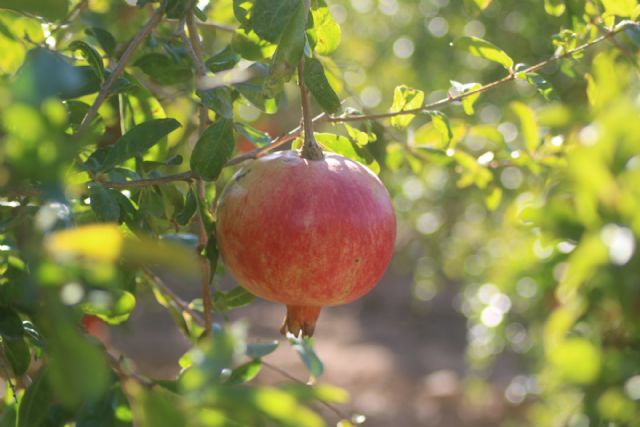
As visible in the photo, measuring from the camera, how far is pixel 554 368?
61 centimetres

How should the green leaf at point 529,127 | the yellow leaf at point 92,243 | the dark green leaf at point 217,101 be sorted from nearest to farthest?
the yellow leaf at point 92,243 → the dark green leaf at point 217,101 → the green leaf at point 529,127

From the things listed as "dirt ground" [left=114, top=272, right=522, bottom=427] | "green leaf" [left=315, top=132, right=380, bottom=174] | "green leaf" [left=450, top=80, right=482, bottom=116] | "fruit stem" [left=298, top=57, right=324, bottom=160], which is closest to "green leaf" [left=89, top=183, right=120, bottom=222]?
"fruit stem" [left=298, top=57, right=324, bottom=160]

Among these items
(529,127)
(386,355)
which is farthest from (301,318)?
(386,355)

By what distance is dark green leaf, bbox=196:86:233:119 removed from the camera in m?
0.98

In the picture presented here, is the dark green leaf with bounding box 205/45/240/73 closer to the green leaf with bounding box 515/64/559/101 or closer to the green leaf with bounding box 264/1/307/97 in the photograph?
the green leaf with bounding box 264/1/307/97

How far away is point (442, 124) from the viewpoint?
1158 millimetres

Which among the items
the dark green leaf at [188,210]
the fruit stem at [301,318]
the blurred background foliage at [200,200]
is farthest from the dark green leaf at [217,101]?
the fruit stem at [301,318]

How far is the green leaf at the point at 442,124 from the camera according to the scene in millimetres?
1120

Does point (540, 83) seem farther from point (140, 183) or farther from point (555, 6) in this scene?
point (140, 183)

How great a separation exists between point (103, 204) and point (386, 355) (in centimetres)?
405

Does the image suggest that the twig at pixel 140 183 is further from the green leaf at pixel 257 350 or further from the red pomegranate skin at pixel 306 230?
the green leaf at pixel 257 350

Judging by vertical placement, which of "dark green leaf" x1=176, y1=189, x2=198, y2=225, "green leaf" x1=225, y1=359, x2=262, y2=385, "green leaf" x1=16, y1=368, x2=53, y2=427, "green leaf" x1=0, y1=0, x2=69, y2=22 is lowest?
"green leaf" x1=225, y1=359, x2=262, y2=385

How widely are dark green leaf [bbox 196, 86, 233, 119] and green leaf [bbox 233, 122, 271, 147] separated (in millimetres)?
63

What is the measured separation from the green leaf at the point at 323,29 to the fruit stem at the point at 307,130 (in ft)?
0.26
